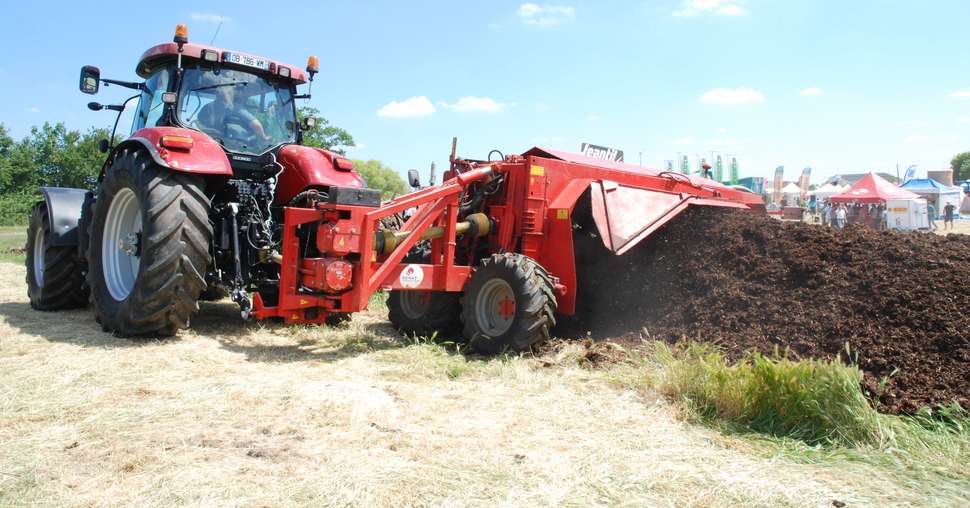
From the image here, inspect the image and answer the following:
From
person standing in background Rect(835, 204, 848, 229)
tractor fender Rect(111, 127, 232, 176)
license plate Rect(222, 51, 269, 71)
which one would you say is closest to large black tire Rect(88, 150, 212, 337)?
tractor fender Rect(111, 127, 232, 176)

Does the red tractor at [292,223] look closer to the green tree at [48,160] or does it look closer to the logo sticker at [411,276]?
the logo sticker at [411,276]

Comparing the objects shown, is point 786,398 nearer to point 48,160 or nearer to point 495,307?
point 495,307

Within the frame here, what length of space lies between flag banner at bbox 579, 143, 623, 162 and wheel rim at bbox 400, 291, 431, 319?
8.62 feet

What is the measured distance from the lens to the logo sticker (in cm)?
529

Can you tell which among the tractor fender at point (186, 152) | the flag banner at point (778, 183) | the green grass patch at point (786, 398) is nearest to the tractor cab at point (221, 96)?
the tractor fender at point (186, 152)

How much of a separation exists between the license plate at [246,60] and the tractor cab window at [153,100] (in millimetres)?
522

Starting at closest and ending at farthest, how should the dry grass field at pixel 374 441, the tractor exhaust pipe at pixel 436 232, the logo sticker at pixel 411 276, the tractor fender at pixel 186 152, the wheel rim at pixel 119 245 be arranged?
the dry grass field at pixel 374 441, the tractor fender at pixel 186 152, the logo sticker at pixel 411 276, the tractor exhaust pipe at pixel 436 232, the wheel rim at pixel 119 245

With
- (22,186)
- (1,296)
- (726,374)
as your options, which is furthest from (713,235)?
(22,186)

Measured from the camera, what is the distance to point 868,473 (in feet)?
9.41

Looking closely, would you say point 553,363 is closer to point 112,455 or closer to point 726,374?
point 726,374

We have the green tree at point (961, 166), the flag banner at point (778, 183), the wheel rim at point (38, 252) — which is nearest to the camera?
the wheel rim at point (38, 252)

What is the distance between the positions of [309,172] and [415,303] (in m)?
1.48

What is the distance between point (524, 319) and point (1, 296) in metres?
6.49

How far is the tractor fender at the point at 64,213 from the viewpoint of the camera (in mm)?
6699
